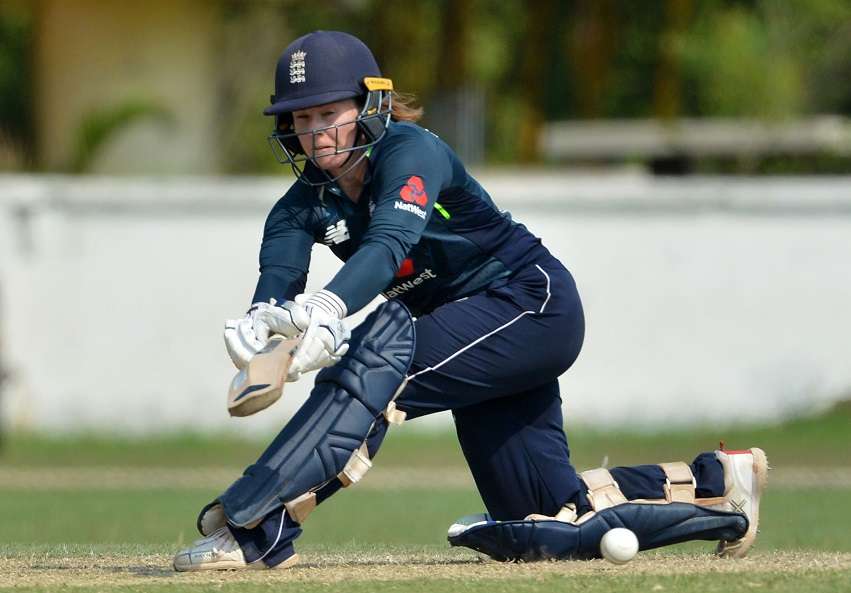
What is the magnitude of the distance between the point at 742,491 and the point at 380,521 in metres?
5.68

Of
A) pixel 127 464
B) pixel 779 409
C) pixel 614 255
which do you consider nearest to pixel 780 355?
pixel 779 409

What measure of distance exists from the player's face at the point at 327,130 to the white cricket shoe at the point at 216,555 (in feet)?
4.14

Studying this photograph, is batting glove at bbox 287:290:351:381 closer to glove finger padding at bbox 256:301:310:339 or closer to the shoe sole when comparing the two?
glove finger padding at bbox 256:301:310:339

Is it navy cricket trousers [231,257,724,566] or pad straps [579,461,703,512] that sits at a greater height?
navy cricket trousers [231,257,724,566]

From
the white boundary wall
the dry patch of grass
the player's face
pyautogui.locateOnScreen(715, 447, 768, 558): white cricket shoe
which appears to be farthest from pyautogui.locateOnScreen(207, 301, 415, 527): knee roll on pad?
the white boundary wall

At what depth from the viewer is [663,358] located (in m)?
16.9

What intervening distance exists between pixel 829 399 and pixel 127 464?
24.0 ft

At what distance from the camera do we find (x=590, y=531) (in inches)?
217

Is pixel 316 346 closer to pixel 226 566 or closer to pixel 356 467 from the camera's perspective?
pixel 356 467

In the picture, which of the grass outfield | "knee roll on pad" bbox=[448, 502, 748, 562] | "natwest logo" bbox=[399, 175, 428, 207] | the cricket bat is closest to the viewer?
the cricket bat

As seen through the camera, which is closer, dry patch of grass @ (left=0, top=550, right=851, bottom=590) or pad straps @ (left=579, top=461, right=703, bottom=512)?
dry patch of grass @ (left=0, top=550, right=851, bottom=590)

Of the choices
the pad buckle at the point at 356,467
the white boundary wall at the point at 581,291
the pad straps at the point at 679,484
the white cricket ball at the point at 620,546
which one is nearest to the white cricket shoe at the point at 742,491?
the pad straps at the point at 679,484

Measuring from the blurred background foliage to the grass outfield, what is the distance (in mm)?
5025

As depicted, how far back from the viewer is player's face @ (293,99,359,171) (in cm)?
525
